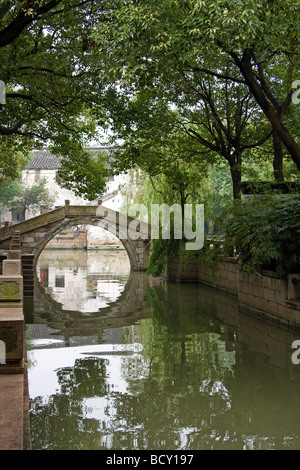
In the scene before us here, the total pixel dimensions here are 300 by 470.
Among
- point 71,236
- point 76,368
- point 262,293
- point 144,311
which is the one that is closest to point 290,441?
point 76,368

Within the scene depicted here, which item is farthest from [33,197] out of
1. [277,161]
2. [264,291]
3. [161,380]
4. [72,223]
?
[161,380]

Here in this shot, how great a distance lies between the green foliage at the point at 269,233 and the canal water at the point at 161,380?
126 cm

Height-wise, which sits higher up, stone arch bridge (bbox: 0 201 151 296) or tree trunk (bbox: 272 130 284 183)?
tree trunk (bbox: 272 130 284 183)

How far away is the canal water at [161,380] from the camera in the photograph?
6.01 m

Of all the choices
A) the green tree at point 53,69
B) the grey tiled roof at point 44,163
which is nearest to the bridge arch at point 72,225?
the green tree at point 53,69

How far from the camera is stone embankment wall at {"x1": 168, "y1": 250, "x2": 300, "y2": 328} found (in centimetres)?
1141

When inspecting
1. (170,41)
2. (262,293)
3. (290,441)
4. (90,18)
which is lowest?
(290,441)

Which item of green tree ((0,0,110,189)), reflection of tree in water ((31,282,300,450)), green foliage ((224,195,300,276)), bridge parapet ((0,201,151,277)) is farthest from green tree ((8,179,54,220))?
reflection of tree in water ((31,282,300,450))

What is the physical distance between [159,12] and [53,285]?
15437mm

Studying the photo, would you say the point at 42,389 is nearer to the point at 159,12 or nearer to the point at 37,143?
the point at 159,12

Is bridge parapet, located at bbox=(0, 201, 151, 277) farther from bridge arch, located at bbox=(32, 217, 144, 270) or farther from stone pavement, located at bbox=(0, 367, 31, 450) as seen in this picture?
stone pavement, located at bbox=(0, 367, 31, 450)

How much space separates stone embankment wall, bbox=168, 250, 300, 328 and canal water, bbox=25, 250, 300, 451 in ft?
1.08

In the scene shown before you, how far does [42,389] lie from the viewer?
7.56 metres

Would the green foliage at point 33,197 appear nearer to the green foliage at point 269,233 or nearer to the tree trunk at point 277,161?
the tree trunk at point 277,161
